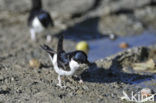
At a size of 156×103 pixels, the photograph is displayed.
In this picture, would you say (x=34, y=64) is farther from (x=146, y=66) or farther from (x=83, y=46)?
(x=146, y=66)

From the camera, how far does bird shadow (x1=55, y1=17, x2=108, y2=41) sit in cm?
824

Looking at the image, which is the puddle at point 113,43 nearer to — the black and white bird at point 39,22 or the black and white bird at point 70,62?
the black and white bird at point 39,22

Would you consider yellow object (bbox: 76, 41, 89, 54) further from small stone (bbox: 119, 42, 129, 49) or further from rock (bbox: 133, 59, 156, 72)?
rock (bbox: 133, 59, 156, 72)

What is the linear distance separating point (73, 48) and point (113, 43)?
100cm

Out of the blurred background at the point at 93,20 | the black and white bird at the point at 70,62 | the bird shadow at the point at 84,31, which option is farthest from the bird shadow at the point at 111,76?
the bird shadow at the point at 84,31

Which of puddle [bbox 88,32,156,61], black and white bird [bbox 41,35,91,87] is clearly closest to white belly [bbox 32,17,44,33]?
puddle [bbox 88,32,156,61]

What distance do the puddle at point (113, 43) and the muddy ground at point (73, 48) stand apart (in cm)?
33

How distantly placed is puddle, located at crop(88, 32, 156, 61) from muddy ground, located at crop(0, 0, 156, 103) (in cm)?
33

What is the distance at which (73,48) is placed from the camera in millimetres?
7402

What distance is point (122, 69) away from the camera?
19.7ft

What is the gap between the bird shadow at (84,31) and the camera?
27.0 feet

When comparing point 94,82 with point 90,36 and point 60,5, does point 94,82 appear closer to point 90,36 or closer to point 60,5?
point 90,36

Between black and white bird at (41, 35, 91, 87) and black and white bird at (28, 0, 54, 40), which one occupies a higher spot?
black and white bird at (28, 0, 54, 40)

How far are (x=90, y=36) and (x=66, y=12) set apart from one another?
1126 mm
